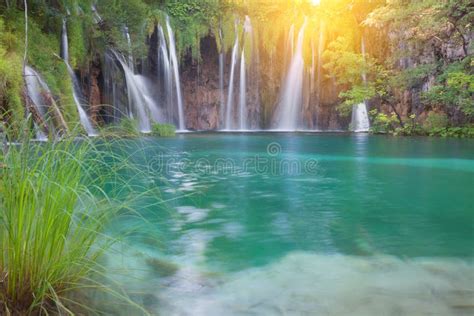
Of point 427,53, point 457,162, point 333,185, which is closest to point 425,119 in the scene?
point 427,53

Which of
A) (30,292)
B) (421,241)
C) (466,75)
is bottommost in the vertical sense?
(421,241)

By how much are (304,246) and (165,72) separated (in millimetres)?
23358

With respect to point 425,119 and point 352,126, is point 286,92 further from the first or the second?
point 425,119

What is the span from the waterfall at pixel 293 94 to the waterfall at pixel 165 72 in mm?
7184

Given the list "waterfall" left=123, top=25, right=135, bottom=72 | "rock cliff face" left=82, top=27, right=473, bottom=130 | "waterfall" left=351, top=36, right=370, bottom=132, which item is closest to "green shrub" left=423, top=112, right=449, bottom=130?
"rock cliff face" left=82, top=27, right=473, bottom=130

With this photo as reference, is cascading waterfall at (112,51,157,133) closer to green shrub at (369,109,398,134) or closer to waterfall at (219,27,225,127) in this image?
waterfall at (219,27,225,127)

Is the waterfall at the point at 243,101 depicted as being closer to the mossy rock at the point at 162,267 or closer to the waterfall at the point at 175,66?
the waterfall at the point at 175,66

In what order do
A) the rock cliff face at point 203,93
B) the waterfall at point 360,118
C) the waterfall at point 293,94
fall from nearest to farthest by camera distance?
the waterfall at point 360,118 → the waterfall at point 293,94 → the rock cliff face at point 203,93

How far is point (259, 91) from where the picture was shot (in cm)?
2967

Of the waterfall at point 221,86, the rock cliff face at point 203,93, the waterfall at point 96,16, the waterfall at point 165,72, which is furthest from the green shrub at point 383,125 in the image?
the waterfall at point 96,16

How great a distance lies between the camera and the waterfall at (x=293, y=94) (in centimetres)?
2827

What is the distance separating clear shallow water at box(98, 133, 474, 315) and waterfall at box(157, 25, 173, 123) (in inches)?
735

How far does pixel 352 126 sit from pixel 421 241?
2407 centimetres

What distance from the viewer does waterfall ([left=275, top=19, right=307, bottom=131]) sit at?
2827cm
